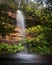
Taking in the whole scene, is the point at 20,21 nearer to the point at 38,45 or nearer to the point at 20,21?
the point at 20,21

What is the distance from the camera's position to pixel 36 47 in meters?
1.41

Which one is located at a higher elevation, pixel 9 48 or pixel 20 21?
pixel 20 21

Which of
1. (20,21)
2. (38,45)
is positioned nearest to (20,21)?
(20,21)

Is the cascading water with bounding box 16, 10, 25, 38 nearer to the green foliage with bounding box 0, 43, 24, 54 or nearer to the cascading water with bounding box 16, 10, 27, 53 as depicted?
the cascading water with bounding box 16, 10, 27, 53

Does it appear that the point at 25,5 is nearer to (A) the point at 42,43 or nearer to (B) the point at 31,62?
(A) the point at 42,43

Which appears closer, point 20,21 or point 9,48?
point 9,48

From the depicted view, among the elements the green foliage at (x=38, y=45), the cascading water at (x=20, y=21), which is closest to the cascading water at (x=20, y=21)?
the cascading water at (x=20, y=21)

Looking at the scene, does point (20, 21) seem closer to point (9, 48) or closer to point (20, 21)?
point (20, 21)

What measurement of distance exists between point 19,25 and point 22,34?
4.6 inches

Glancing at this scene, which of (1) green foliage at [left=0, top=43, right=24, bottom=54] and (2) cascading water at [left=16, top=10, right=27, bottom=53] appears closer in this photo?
(1) green foliage at [left=0, top=43, right=24, bottom=54]

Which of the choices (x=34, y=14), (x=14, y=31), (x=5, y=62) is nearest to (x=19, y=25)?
(x=14, y=31)

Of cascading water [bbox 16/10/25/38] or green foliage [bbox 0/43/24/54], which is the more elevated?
cascading water [bbox 16/10/25/38]

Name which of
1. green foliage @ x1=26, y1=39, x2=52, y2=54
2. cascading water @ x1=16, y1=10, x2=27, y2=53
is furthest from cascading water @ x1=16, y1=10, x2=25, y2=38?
green foliage @ x1=26, y1=39, x2=52, y2=54

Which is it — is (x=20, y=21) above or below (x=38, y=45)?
above
